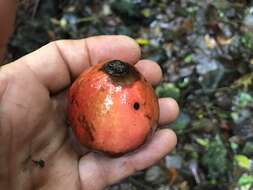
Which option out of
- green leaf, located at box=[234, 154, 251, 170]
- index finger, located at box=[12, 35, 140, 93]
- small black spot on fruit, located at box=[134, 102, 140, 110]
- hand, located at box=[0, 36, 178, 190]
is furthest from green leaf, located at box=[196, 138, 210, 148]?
small black spot on fruit, located at box=[134, 102, 140, 110]

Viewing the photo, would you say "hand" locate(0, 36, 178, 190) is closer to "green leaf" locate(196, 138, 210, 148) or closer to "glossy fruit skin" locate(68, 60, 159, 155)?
"glossy fruit skin" locate(68, 60, 159, 155)

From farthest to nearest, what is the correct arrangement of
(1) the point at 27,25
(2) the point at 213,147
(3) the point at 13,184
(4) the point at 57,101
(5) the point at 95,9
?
1. (5) the point at 95,9
2. (1) the point at 27,25
3. (2) the point at 213,147
4. (4) the point at 57,101
5. (3) the point at 13,184

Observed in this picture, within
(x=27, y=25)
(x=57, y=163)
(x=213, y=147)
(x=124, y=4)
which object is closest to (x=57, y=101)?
(x=57, y=163)

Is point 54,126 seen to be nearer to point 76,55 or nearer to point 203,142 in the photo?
point 76,55

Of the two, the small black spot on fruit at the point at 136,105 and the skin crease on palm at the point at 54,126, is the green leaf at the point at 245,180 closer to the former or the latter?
the skin crease on palm at the point at 54,126

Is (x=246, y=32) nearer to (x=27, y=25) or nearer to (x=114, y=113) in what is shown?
(x=27, y=25)
